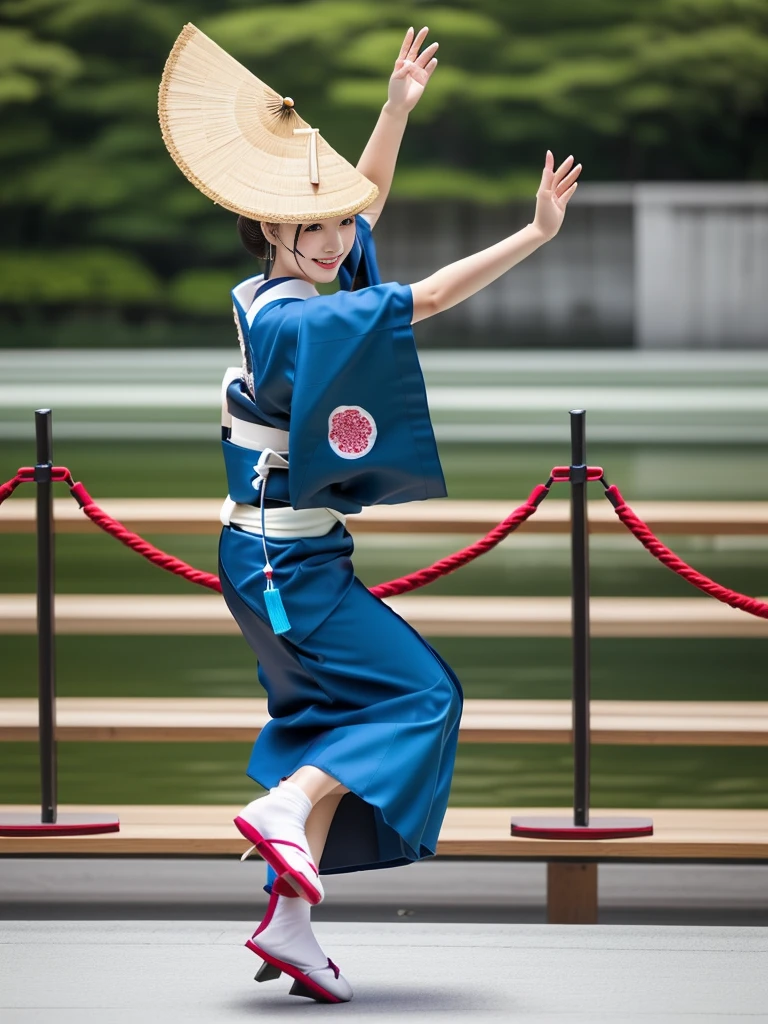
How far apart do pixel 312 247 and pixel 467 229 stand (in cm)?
2164

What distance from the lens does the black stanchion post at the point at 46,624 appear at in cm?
322

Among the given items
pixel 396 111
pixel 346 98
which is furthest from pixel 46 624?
Result: pixel 346 98

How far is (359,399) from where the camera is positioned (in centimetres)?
243

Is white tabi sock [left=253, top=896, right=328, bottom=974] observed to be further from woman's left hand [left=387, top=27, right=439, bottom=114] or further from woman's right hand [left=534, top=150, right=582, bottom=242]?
woman's left hand [left=387, top=27, right=439, bottom=114]

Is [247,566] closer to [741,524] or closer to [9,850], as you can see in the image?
[9,850]

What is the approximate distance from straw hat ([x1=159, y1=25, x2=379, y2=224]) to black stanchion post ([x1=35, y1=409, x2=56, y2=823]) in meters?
0.85

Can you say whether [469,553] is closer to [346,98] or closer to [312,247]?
[312,247]

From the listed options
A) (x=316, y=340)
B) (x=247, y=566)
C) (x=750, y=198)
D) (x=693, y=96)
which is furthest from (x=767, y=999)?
(x=693, y=96)

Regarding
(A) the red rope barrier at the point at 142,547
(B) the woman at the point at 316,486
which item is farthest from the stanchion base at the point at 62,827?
(B) the woman at the point at 316,486

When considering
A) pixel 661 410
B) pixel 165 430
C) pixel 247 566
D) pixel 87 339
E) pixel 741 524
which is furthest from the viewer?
pixel 87 339

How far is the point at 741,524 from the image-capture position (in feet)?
14.1

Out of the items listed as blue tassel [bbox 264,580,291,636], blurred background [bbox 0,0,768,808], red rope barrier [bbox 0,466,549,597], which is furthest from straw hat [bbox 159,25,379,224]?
blurred background [bbox 0,0,768,808]

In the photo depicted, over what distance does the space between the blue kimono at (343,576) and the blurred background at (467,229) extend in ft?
26.0

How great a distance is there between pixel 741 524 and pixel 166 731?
1.64m
